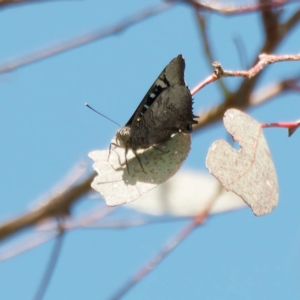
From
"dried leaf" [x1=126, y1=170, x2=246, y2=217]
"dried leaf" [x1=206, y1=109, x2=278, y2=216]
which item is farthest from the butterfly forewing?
"dried leaf" [x1=126, y1=170, x2=246, y2=217]

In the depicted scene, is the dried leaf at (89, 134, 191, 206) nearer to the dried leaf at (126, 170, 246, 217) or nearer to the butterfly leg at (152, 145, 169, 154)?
the butterfly leg at (152, 145, 169, 154)

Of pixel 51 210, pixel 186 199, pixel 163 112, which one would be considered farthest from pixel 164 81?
pixel 186 199

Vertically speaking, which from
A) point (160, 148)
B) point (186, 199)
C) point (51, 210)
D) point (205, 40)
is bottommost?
point (186, 199)

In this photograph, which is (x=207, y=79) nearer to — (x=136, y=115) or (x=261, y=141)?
(x=261, y=141)

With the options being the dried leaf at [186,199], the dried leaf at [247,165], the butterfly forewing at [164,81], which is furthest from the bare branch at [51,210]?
the dried leaf at [247,165]

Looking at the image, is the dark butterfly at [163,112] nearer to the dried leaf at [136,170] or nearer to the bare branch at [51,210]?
the dried leaf at [136,170]

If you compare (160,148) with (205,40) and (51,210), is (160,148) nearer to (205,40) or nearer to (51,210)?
(51,210)
